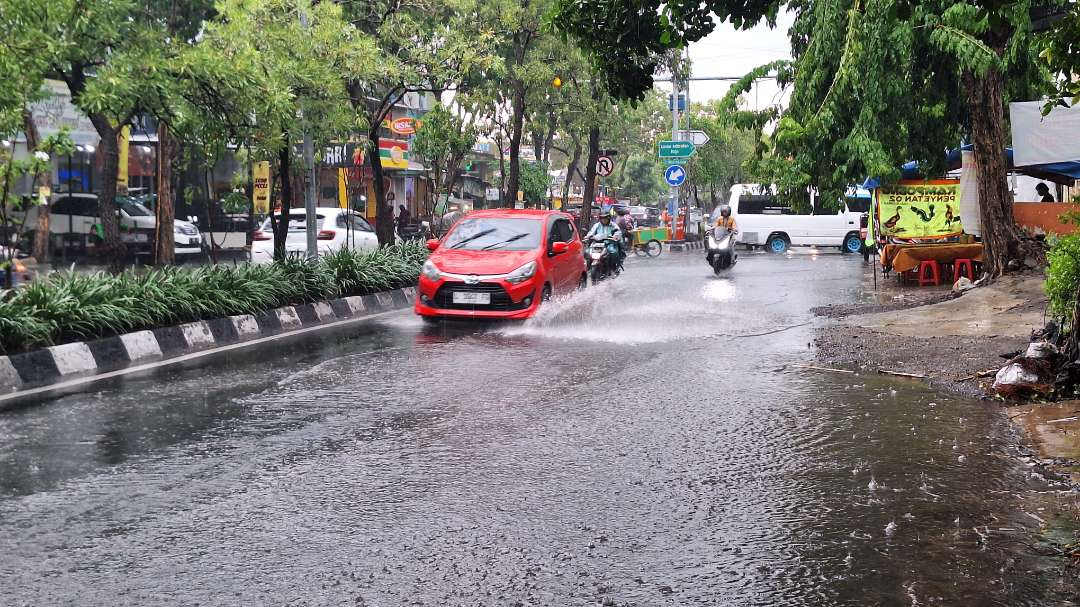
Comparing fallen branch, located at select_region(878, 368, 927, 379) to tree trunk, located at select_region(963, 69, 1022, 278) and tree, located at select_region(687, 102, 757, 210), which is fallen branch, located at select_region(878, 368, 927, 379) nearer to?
tree trunk, located at select_region(963, 69, 1022, 278)

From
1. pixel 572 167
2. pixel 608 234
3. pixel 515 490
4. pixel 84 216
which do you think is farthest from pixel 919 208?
pixel 572 167

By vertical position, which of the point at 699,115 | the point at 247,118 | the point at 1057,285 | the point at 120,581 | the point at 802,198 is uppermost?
the point at 699,115

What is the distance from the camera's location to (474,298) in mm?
13781

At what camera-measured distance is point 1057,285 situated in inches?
357

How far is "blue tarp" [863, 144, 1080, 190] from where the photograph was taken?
47.2 feet

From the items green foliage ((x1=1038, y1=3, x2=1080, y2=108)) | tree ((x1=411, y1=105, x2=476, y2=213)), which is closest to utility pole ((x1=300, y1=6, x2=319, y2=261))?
tree ((x1=411, y1=105, x2=476, y2=213))

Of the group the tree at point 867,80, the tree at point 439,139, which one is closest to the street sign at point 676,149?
the tree at point 439,139

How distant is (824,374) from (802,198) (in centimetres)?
627

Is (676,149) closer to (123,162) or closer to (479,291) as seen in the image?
(123,162)

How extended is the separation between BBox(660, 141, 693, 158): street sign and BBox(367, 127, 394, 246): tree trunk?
58.9 feet

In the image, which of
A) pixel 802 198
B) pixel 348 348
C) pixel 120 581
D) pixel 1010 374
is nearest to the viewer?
pixel 120 581

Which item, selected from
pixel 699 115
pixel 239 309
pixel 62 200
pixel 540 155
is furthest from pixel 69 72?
Answer: pixel 699 115

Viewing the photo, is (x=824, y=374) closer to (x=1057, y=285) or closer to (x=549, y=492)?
(x=1057, y=285)

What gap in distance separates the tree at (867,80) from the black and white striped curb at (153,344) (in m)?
5.41
